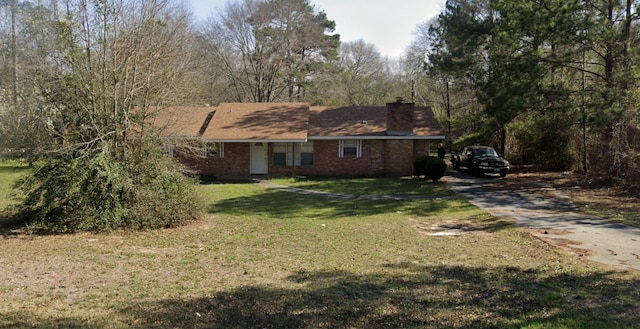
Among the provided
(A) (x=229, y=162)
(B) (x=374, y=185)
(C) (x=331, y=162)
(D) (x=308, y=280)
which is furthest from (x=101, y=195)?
(C) (x=331, y=162)

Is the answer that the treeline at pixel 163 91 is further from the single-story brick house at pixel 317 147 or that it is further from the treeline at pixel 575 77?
the single-story brick house at pixel 317 147

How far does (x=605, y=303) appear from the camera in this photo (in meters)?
5.65

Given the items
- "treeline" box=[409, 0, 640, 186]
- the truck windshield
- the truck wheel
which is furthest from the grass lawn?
the truck windshield

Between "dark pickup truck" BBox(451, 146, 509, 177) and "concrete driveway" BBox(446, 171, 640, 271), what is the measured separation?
1939 millimetres

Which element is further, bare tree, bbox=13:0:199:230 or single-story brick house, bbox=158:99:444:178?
single-story brick house, bbox=158:99:444:178

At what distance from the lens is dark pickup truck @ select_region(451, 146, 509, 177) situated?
24016 millimetres

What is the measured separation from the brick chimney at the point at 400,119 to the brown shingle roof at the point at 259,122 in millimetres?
4719

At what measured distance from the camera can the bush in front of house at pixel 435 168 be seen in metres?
21.6

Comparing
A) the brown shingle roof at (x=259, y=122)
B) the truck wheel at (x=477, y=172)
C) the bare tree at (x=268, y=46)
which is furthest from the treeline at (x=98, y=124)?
the bare tree at (x=268, y=46)

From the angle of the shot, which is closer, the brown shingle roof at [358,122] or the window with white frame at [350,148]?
the brown shingle roof at [358,122]

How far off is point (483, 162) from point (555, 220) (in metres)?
11.6

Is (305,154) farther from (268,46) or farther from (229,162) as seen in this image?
(268,46)

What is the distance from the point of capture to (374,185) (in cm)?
2108

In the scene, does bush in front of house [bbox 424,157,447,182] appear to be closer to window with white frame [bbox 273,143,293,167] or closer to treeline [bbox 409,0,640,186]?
treeline [bbox 409,0,640,186]
